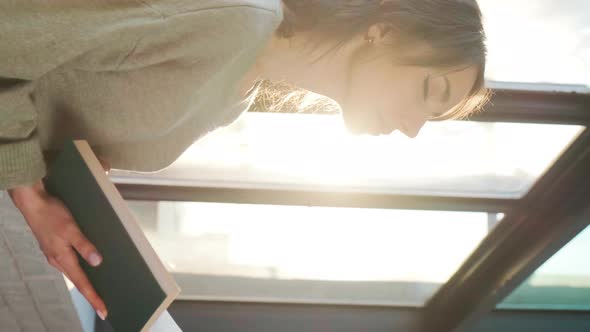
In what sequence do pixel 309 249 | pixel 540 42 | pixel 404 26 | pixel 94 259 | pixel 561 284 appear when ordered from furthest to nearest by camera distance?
1. pixel 561 284
2. pixel 309 249
3. pixel 540 42
4. pixel 404 26
5. pixel 94 259

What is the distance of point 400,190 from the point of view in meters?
3.26

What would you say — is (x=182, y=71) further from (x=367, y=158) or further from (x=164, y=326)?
(x=367, y=158)

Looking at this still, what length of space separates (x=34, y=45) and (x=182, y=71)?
22 centimetres

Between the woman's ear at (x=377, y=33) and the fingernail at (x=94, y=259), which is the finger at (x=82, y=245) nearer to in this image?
the fingernail at (x=94, y=259)

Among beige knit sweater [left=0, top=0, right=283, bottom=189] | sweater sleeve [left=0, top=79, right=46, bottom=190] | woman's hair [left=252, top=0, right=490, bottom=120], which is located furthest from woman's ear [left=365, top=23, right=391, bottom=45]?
sweater sleeve [left=0, top=79, right=46, bottom=190]

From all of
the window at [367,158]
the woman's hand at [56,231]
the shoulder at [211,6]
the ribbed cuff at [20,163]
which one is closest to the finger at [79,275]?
the woman's hand at [56,231]

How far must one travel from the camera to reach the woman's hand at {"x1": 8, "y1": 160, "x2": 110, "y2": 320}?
101cm

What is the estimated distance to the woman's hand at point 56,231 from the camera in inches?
39.9

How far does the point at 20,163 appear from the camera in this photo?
3.10 ft

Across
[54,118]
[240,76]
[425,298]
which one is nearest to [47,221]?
[54,118]

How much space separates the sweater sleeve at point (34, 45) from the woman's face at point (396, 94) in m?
0.48

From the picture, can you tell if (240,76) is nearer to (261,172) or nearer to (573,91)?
(573,91)

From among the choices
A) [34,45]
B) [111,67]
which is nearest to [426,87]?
[111,67]

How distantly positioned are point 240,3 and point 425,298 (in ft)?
11.3
